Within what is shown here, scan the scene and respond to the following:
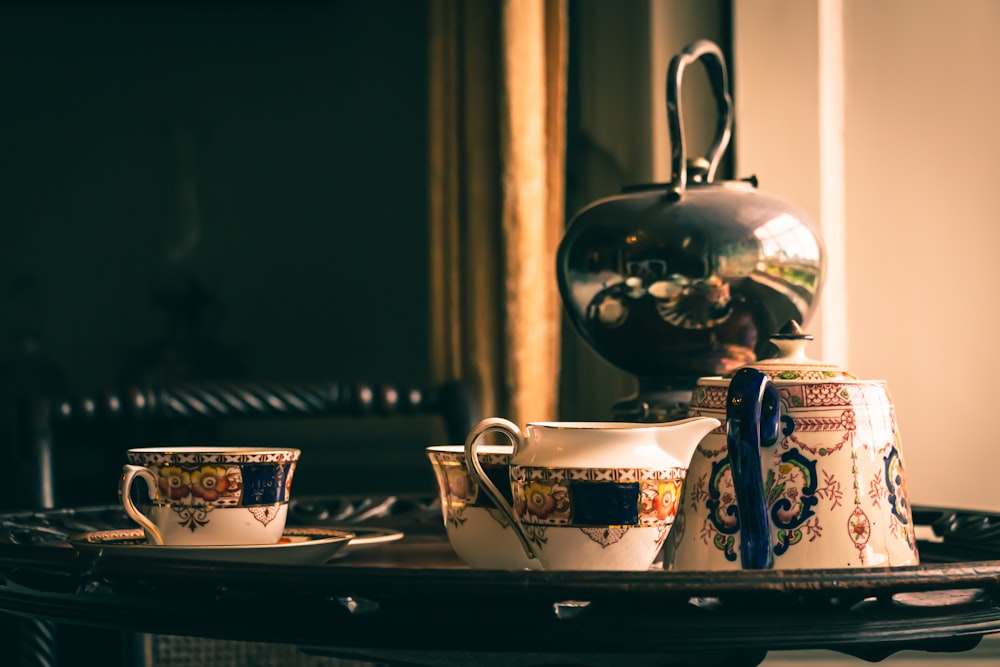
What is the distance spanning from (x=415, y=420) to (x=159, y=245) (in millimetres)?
897

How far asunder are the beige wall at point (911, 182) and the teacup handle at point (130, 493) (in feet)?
3.34

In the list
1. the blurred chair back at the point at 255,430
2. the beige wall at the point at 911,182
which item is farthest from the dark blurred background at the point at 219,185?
the beige wall at the point at 911,182

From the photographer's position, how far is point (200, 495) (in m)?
0.58

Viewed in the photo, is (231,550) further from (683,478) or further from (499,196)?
(499,196)

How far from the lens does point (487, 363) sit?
1.71 metres

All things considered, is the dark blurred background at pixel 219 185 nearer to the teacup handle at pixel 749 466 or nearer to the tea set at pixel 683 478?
the tea set at pixel 683 478

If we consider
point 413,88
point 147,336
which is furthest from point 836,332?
point 147,336

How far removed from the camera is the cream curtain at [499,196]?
160cm

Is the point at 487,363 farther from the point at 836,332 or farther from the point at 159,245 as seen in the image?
the point at 159,245

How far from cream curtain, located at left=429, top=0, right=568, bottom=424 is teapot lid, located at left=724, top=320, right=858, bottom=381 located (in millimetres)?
1014

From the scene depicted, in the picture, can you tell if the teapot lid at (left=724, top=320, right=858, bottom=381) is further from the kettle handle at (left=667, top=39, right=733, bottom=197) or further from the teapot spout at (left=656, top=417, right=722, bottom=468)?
the kettle handle at (left=667, top=39, right=733, bottom=197)

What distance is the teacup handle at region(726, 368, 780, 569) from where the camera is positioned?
502 mm

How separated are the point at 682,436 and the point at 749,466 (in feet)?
0.10

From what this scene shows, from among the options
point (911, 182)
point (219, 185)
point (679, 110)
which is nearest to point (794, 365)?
point (679, 110)
